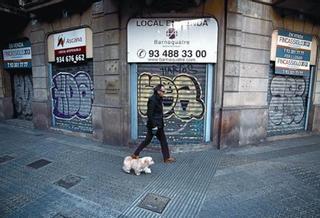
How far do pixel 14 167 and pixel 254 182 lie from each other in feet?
17.2

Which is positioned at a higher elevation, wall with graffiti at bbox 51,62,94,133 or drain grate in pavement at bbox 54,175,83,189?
wall with graffiti at bbox 51,62,94,133

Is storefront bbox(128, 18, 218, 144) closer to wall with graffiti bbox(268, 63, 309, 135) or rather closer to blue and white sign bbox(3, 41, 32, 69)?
wall with graffiti bbox(268, 63, 309, 135)

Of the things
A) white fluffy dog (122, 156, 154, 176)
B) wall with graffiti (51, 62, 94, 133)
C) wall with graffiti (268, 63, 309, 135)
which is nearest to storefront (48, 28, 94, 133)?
wall with graffiti (51, 62, 94, 133)

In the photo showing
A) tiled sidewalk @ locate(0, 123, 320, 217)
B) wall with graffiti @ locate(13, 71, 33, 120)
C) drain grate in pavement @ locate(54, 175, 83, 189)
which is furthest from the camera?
wall with graffiti @ locate(13, 71, 33, 120)

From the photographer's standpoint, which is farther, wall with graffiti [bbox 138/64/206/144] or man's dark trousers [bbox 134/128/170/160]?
wall with graffiti [bbox 138/64/206/144]

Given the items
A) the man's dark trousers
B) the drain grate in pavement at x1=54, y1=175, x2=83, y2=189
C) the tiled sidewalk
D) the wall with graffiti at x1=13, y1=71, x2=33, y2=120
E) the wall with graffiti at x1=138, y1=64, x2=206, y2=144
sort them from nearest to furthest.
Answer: the tiled sidewalk → the drain grate in pavement at x1=54, y1=175, x2=83, y2=189 → the man's dark trousers → the wall with graffiti at x1=138, y1=64, x2=206, y2=144 → the wall with graffiti at x1=13, y1=71, x2=33, y2=120

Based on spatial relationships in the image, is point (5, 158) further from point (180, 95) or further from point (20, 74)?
point (20, 74)

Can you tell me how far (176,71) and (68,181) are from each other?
3924 mm

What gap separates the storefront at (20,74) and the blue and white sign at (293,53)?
9.72m

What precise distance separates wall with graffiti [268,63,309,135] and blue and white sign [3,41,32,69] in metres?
9.75

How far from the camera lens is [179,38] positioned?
5.78 meters

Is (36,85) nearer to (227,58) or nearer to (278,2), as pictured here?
(227,58)

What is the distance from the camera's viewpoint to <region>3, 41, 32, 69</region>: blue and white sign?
872cm

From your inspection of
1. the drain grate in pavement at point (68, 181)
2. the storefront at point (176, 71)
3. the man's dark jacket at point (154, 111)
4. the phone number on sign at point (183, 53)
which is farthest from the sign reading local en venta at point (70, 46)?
the drain grate in pavement at point (68, 181)
